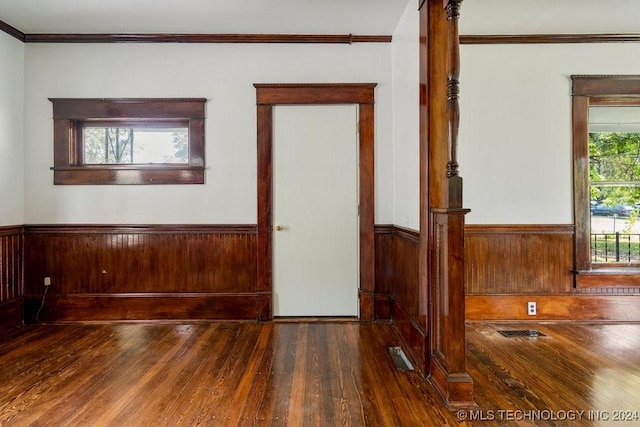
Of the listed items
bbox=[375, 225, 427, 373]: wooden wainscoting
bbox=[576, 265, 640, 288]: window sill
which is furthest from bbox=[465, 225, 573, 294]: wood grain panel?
bbox=[375, 225, 427, 373]: wooden wainscoting

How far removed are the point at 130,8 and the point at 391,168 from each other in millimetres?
2607

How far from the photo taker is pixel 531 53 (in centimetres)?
360

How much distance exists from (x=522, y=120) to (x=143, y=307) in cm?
397

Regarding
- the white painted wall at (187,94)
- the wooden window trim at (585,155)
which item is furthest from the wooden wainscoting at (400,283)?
the wooden window trim at (585,155)

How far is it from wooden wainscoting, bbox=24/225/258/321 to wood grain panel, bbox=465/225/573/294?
2.13m

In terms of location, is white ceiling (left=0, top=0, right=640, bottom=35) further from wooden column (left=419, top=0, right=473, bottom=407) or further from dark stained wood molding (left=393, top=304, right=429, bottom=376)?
dark stained wood molding (left=393, top=304, right=429, bottom=376)

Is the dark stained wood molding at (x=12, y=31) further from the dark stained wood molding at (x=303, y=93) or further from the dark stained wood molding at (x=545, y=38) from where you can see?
the dark stained wood molding at (x=545, y=38)

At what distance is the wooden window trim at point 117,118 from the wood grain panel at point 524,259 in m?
2.79

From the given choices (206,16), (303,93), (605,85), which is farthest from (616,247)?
(206,16)

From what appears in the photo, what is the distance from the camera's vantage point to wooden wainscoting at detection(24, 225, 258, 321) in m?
3.63

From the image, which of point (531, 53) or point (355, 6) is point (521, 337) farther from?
point (355, 6)

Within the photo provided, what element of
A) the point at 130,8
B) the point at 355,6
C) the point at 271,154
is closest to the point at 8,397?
the point at 271,154

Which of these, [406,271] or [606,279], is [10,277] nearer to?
[406,271]

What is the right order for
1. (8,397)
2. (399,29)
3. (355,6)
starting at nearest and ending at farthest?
1. (8,397)
2. (355,6)
3. (399,29)
